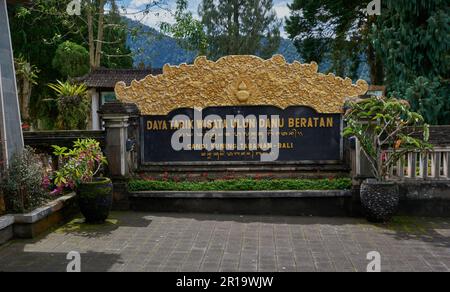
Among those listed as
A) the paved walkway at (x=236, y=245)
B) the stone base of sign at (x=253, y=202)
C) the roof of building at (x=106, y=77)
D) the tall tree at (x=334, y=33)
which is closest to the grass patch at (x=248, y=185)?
the stone base of sign at (x=253, y=202)

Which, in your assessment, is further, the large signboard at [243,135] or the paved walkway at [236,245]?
the large signboard at [243,135]

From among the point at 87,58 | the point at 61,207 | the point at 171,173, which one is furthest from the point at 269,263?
the point at 87,58

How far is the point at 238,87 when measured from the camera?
10227mm

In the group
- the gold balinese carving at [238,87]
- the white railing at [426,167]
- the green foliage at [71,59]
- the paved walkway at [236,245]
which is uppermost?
the green foliage at [71,59]

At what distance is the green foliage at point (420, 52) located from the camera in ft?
40.8

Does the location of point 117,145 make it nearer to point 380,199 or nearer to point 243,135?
point 243,135

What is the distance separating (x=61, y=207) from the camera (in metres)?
8.15

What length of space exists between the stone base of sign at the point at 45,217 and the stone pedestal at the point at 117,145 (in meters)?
0.97

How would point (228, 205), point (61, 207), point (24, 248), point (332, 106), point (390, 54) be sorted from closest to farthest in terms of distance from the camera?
point (24, 248)
point (61, 207)
point (228, 205)
point (332, 106)
point (390, 54)

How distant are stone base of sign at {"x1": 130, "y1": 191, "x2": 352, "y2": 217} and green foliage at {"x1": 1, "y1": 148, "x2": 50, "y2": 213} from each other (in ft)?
7.08

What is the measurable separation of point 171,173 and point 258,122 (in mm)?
2187

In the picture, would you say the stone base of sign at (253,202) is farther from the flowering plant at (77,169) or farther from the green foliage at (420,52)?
the green foliage at (420,52)

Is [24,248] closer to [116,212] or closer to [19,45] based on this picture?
[116,212]

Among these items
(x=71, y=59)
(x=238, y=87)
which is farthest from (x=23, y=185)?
(x=71, y=59)
